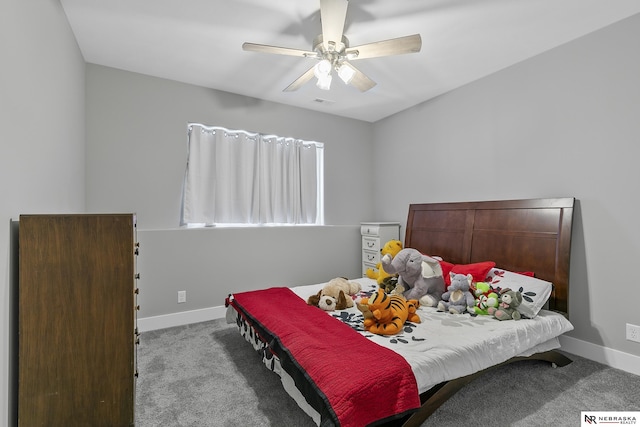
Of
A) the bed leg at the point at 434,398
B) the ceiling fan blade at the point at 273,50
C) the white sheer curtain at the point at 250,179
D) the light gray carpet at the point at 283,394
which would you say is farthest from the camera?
the white sheer curtain at the point at 250,179

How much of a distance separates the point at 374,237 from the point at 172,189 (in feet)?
8.58

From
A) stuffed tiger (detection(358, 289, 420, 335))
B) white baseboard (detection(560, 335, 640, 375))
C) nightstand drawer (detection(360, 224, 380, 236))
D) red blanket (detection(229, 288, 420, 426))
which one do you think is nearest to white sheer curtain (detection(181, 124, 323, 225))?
nightstand drawer (detection(360, 224, 380, 236))

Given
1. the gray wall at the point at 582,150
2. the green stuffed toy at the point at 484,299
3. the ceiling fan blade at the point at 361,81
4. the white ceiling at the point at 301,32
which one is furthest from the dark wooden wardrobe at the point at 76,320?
the gray wall at the point at 582,150

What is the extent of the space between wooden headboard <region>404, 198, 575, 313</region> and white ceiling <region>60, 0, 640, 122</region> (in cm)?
140

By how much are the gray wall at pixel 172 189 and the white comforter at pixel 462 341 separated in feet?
5.44

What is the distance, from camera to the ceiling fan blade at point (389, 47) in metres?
2.05

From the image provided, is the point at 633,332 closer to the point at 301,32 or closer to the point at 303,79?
the point at 303,79

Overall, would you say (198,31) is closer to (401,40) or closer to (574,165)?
(401,40)

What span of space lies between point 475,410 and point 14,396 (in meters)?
2.39

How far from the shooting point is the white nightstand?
423cm

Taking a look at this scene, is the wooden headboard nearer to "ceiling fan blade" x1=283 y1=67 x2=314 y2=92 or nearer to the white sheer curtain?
the white sheer curtain

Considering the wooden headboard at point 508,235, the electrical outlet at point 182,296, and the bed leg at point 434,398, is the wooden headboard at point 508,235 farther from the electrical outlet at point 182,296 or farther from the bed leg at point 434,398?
the electrical outlet at point 182,296

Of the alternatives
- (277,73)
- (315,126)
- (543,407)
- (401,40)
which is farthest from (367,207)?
(543,407)

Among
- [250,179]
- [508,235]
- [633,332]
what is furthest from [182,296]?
[633,332]
